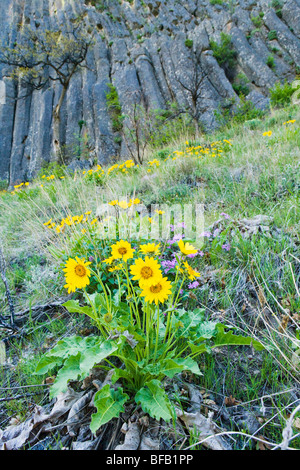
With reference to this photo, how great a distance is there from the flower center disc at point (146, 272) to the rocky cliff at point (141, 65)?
46.2ft

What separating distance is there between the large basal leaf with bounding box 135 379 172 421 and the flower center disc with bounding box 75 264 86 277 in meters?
0.52

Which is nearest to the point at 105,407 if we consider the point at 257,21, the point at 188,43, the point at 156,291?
the point at 156,291

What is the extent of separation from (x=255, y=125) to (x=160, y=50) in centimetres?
1555

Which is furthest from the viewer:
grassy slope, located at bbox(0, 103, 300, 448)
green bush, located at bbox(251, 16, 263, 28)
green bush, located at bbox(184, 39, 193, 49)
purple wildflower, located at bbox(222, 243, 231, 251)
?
green bush, located at bbox(251, 16, 263, 28)

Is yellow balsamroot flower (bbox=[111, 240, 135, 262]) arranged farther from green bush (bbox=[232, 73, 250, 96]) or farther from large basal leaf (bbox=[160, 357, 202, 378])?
green bush (bbox=[232, 73, 250, 96])

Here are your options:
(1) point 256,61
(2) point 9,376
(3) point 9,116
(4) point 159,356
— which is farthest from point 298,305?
(3) point 9,116

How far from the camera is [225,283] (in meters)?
1.58

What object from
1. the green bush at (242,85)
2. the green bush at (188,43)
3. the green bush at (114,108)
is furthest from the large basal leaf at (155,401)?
the green bush at (188,43)

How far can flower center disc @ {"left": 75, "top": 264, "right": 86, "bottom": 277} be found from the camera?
3.34 feet

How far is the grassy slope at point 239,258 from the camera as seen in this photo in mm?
1100

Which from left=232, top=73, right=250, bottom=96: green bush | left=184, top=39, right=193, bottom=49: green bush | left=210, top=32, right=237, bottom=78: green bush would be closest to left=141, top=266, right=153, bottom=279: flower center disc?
left=232, top=73, right=250, bottom=96: green bush

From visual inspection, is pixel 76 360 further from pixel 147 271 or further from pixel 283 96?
pixel 283 96

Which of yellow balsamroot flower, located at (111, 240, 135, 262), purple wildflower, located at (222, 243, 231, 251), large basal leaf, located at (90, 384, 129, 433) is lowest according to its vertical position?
large basal leaf, located at (90, 384, 129, 433)

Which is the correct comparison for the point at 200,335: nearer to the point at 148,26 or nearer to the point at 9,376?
the point at 9,376
